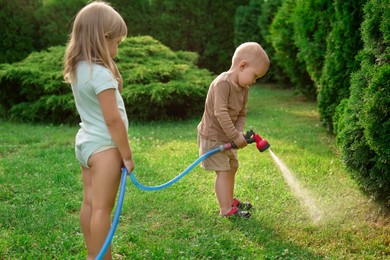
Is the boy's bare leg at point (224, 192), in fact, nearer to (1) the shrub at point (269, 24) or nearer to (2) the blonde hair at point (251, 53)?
(2) the blonde hair at point (251, 53)

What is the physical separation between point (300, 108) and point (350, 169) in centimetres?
596

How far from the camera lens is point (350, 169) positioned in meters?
4.75

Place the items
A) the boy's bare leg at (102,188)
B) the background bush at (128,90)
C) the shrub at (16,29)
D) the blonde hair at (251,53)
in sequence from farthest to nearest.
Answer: the shrub at (16,29) → the background bush at (128,90) → the blonde hair at (251,53) → the boy's bare leg at (102,188)

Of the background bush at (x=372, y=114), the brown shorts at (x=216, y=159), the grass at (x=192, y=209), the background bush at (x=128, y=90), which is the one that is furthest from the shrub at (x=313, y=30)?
the brown shorts at (x=216, y=159)

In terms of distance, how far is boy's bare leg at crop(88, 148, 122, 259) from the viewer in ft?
11.1

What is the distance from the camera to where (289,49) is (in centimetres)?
1106

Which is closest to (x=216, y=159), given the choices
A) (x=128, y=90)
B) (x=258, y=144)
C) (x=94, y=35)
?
(x=258, y=144)

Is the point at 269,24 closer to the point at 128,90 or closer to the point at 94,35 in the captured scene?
the point at 128,90

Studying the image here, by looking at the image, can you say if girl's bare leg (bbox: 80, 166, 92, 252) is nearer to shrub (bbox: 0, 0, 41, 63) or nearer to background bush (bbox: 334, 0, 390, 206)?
background bush (bbox: 334, 0, 390, 206)

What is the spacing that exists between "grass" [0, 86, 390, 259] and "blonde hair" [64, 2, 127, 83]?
4.50 ft

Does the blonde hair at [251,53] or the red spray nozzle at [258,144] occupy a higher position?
the blonde hair at [251,53]

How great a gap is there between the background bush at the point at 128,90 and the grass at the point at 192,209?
1.45 m

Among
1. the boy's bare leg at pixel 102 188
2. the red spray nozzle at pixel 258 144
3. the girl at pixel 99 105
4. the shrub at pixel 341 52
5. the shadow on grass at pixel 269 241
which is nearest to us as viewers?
the girl at pixel 99 105

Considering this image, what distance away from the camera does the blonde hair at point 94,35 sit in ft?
10.8
